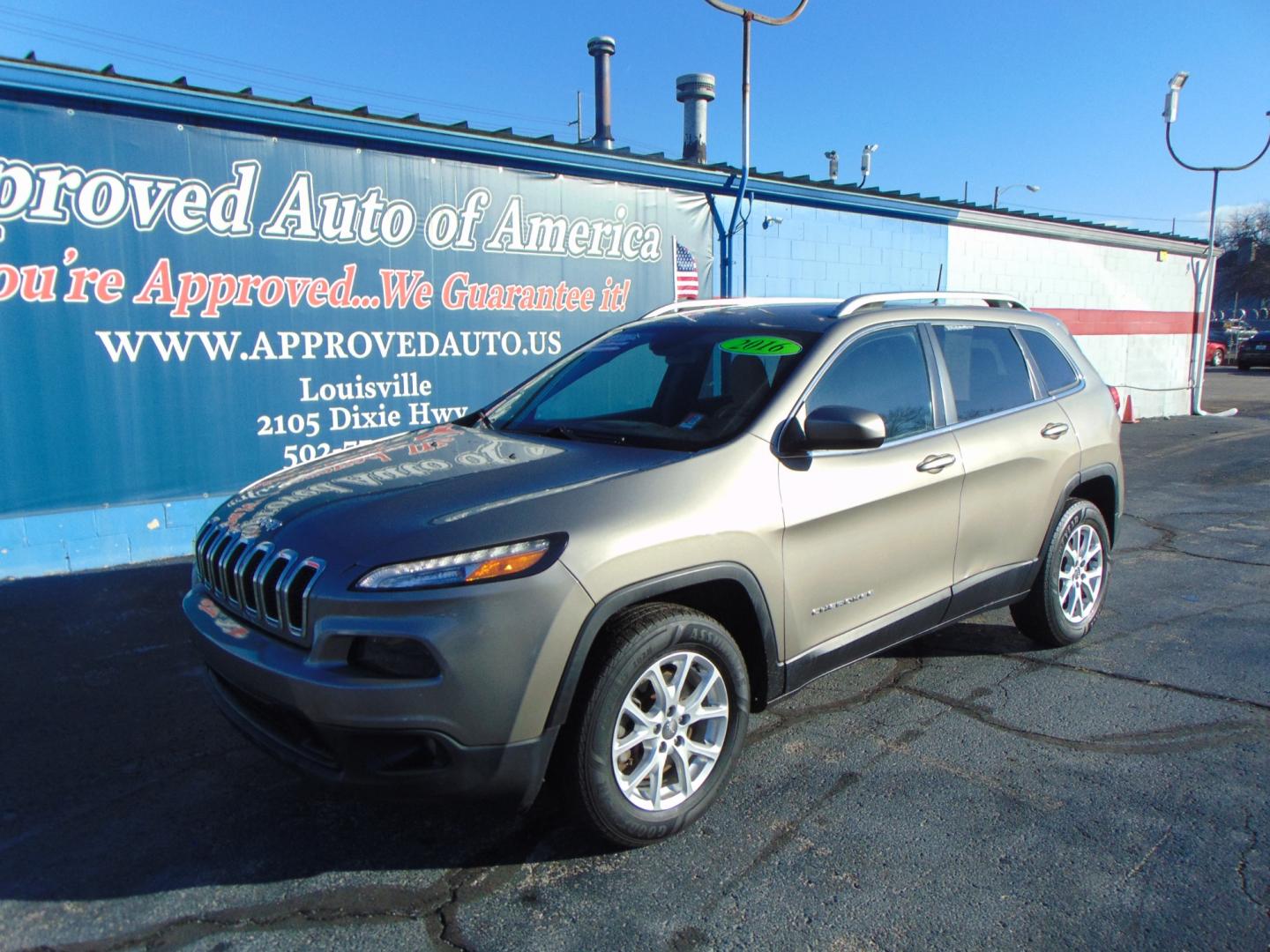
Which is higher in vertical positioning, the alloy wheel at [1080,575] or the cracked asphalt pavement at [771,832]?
the alloy wheel at [1080,575]

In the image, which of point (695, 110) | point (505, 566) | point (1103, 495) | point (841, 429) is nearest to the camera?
point (505, 566)

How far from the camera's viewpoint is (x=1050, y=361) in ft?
16.0

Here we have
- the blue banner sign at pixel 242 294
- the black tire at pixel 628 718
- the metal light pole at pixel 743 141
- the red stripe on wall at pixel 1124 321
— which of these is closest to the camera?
the black tire at pixel 628 718

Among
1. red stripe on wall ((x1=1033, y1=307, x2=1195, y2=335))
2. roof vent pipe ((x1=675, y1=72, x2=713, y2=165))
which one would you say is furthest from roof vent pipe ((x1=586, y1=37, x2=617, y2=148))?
red stripe on wall ((x1=1033, y1=307, x2=1195, y2=335))

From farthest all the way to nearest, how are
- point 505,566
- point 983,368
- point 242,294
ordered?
point 242,294, point 983,368, point 505,566

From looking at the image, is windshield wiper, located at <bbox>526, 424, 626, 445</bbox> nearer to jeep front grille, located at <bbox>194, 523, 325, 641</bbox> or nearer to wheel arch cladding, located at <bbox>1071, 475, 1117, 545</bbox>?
jeep front grille, located at <bbox>194, 523, 325, 641</bbox>

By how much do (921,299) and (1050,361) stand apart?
43.6 inches

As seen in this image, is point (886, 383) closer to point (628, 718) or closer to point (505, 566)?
point (628, 718)

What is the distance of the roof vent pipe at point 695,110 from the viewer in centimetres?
1220

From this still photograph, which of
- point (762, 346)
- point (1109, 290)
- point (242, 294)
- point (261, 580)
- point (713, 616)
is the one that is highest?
point (1109, 290)

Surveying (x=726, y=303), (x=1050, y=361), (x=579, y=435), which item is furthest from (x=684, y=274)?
(x=579, y=435)

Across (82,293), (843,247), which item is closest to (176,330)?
(82,293)

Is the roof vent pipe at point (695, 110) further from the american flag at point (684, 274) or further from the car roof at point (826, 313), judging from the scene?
the car roof at point (826, 313)

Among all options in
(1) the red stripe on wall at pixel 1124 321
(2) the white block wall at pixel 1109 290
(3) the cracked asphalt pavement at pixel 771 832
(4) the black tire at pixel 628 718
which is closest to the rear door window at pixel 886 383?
(4) the black tire at pixel 628 718
